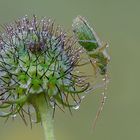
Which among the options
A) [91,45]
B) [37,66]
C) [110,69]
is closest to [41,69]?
[37,66]

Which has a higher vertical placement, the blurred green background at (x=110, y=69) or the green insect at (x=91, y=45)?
the blurred green background at (x=110, y=69)

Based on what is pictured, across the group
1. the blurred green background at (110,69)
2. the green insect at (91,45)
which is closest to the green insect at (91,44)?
the green insect at (91,45)

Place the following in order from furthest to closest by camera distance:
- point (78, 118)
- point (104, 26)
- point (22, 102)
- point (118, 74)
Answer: point (104, 26) → point (118, 74) → point (78, 118) → point (22, 102)

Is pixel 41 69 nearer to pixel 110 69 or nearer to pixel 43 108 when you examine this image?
pixel 43 108

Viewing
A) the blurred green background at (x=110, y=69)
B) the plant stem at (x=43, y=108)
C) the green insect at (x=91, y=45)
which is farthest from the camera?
the blurred green background at (x=110, y=69)

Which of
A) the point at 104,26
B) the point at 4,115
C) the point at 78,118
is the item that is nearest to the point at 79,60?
the point at 4,115

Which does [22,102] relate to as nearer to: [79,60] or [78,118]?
[79,60]

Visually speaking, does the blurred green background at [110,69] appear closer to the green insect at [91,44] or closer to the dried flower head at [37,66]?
the green insect at [91,44]
